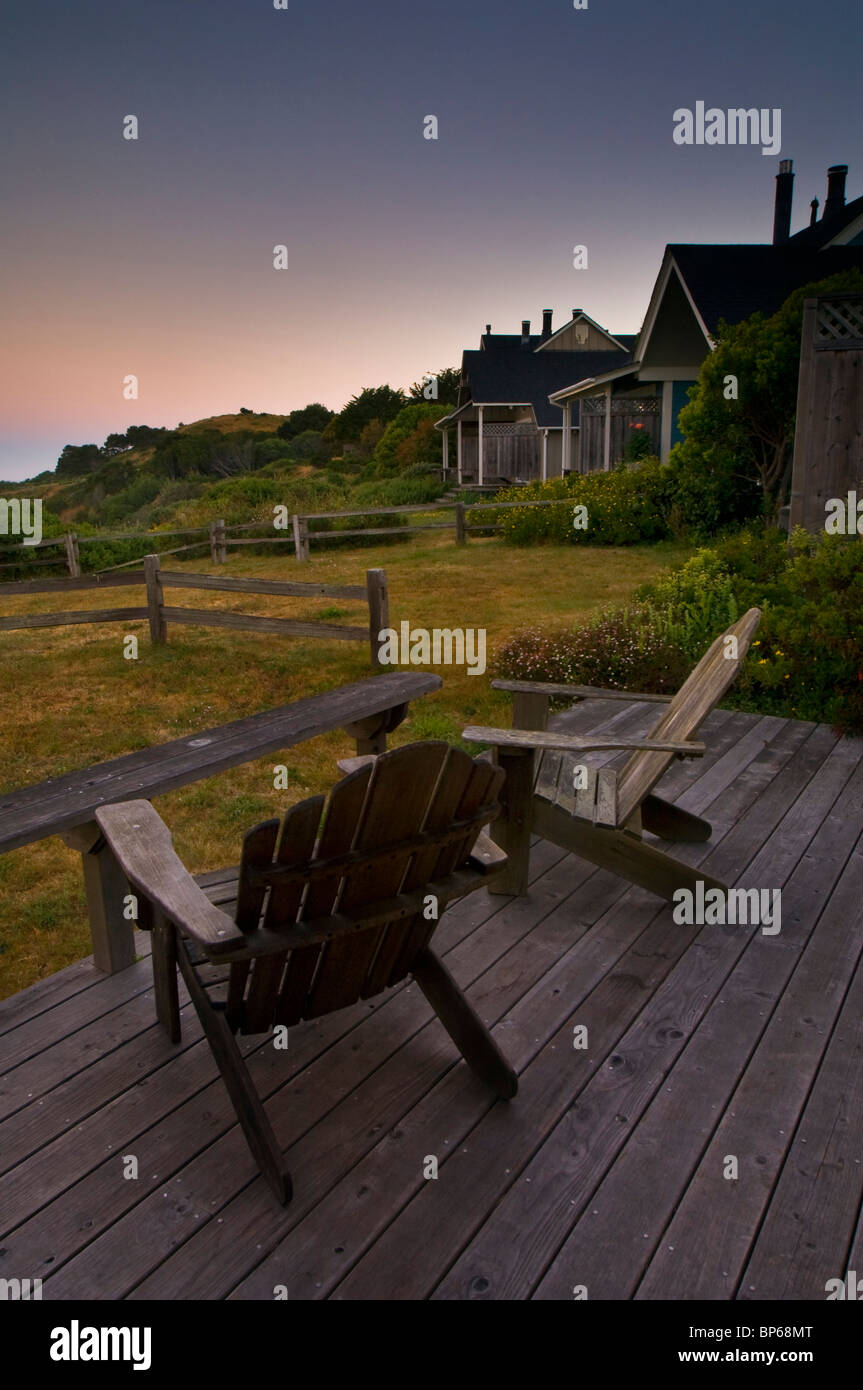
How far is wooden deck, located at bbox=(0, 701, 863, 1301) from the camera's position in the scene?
1.78 m

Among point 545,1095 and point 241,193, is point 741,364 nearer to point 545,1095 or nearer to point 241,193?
point 241,193

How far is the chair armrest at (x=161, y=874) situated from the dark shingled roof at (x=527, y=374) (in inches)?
1120

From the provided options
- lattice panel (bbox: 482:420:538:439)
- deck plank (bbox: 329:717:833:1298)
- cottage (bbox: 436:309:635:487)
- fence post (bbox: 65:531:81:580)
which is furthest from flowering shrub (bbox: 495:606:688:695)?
lattice panel (bbox: 482:420:538:439)

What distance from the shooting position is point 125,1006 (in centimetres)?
269

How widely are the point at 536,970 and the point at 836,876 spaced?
143 cm

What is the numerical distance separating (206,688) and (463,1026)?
612cm

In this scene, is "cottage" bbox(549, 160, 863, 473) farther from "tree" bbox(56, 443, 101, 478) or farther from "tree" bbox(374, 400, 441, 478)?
"tree" bbox(56, 443, 101, 478)

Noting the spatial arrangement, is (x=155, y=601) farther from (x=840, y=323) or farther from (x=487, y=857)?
(x=840, y=323)

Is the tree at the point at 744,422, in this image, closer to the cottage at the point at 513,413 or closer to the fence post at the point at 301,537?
the fence post at the point at 301,537

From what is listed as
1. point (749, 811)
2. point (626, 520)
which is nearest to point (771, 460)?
point (626, 520)

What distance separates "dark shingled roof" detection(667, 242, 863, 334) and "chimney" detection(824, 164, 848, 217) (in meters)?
8.00

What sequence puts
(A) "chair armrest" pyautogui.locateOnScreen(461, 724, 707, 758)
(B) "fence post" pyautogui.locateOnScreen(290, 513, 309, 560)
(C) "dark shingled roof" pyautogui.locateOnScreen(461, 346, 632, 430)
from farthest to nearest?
(C) "dark shingled roof" pyautogui.locateOnScreen(461, 346, 632, 430) < (B) "fence post" pyautogui.locateOnScreen(290, 513, 309, 560) < (A) "chair armrest" pyautogui.locateOnScreen(461, 724, 707, 758)

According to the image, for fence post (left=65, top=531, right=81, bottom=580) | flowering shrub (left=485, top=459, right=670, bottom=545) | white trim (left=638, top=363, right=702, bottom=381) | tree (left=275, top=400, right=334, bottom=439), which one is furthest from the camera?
tree (left=275, top=400, right=334, bottom=439)

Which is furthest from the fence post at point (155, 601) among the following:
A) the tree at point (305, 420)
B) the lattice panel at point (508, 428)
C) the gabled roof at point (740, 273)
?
the tree at point (305, 420)
